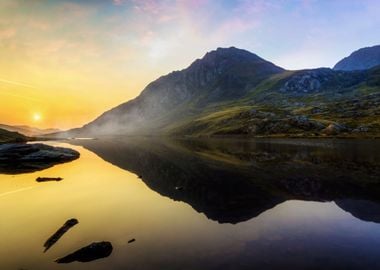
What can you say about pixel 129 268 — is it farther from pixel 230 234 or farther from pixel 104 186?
pixel 104 186

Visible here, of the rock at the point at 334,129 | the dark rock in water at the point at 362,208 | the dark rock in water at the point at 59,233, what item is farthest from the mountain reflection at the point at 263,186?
the rock at the point at 334,129

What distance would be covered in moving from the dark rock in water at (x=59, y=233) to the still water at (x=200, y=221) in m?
0.29

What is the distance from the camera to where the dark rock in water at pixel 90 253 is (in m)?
19.1

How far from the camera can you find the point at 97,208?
32688 mm

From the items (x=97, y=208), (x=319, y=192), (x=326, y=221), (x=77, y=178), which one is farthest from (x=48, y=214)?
(x=319, y=192)

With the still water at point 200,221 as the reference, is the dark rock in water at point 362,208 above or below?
below

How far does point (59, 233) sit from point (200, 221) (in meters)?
12.9

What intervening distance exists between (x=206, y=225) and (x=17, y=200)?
25702 mm

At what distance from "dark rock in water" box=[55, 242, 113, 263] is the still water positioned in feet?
1.44

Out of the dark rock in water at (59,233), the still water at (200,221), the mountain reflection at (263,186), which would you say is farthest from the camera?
the mountain reflection at (263,186)

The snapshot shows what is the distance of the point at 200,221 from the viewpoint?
28.1 m

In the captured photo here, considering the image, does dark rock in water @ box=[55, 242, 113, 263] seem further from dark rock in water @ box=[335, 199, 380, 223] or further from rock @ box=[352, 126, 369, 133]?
rock @ box=[352, 126, 369, 133]

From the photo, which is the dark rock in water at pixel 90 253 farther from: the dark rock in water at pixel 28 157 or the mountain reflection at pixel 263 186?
the dark rock in water at pixel 28 157

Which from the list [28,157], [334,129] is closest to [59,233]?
[28,157]
